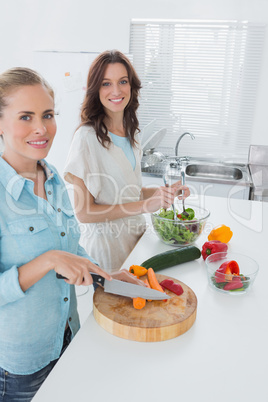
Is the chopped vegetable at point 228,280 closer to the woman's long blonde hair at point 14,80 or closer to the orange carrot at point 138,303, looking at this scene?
the orange carrot at point 138,303

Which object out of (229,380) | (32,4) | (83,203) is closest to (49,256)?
(229,380)

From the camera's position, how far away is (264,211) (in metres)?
2.06

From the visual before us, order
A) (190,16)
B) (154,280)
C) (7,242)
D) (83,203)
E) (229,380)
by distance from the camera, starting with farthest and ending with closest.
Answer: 1. (190,16)
2. (83,203)
3. (154,280)
4. (7,242)
5. (229,380)

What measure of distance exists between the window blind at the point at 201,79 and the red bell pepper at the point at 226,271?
2.56 meters

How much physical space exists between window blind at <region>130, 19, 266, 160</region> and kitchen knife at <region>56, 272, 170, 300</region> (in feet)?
9.33

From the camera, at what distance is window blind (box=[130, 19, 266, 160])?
11.1 feet

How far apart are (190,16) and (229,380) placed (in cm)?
327

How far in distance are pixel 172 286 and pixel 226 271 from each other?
23 cm

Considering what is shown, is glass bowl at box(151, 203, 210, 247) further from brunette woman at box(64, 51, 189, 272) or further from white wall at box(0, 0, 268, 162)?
white wall at box(0, 0, 268, 162)

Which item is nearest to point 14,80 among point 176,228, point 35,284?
point 35,284

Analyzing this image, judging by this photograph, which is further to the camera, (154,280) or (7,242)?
(154,280)

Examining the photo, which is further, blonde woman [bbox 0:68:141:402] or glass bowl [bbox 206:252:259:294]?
glass bowl [bbox 206:252:259:294]

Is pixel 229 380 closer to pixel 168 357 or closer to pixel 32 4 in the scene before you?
pixel 168 357

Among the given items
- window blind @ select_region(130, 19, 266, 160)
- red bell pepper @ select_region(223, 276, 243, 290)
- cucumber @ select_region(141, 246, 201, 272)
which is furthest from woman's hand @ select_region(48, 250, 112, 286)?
window blind @ select_region(130, 19, 266, 160)
